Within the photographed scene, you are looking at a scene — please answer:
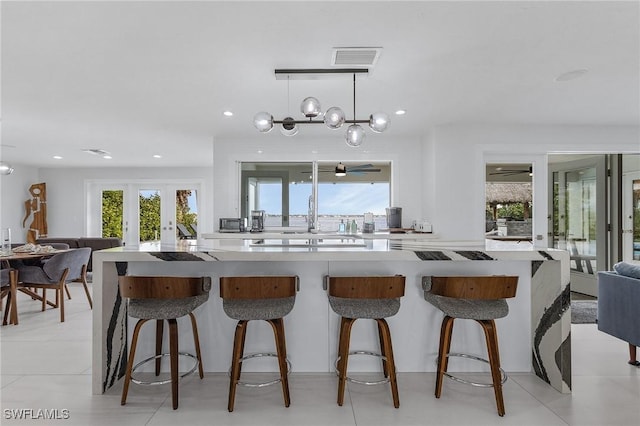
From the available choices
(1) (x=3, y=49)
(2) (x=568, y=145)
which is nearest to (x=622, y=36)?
(2) (x=568, y=145)

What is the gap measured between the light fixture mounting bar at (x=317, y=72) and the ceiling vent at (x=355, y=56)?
11cm

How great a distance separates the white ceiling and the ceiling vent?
6 cm

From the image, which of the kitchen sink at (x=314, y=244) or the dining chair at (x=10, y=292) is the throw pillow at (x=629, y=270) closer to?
the kitchen sink at (x=314, y=244)

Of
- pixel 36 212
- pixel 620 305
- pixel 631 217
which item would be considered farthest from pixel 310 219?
pixel 36 212

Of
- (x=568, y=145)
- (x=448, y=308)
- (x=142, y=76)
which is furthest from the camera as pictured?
(x=568, y=145)

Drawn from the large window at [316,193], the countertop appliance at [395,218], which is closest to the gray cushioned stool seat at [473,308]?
the countertop appliance at [395,218]

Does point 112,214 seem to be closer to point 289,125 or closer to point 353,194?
point 353,194

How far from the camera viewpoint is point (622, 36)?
2.39 m

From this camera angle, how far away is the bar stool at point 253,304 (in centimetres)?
210

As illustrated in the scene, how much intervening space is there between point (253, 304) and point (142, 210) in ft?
25.8

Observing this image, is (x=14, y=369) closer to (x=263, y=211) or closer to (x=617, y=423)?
(x=263, y=211)

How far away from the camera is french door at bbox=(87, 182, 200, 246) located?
351 inches

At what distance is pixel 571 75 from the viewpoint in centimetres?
303

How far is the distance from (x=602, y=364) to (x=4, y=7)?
459 centimetres
